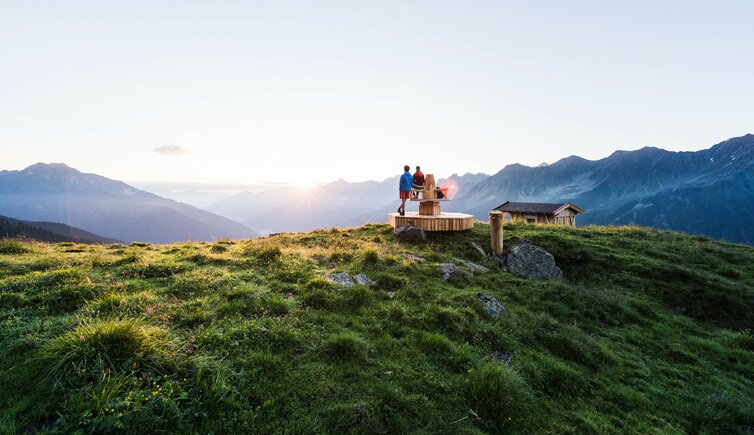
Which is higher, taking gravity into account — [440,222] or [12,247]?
[440,222]

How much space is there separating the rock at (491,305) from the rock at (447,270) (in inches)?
74.0

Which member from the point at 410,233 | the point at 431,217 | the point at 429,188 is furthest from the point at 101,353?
the point at 429,188

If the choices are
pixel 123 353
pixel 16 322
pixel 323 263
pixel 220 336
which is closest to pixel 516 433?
pixel 220 336

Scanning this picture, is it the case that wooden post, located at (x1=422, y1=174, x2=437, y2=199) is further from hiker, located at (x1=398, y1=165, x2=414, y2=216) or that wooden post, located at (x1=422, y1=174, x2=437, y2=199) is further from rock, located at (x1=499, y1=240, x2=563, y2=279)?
rock, located at (x1=499, y1=240, x2=563, y2=279)

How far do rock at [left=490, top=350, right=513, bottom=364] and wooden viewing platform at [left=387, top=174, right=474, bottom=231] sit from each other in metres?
10.6

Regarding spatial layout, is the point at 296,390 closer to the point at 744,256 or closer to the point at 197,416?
the point at 197,416

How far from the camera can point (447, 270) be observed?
43.0ft

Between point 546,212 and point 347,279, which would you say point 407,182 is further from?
point 546,212

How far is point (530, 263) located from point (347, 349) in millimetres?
11229

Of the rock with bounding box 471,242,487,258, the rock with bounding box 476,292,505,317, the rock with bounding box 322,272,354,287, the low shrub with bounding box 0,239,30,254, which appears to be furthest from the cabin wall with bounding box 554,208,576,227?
the low shrub with bounding box 0,239,30,254

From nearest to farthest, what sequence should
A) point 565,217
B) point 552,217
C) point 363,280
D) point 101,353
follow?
point 101,353
point 363,280
point 552,217
point 565,217

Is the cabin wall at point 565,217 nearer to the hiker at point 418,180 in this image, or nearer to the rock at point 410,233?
the hiker at point 418,180

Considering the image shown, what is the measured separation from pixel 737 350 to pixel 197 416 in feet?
50.1

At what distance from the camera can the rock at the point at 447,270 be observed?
41.4ft
